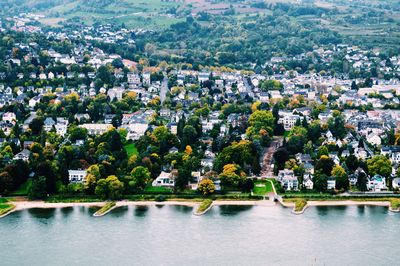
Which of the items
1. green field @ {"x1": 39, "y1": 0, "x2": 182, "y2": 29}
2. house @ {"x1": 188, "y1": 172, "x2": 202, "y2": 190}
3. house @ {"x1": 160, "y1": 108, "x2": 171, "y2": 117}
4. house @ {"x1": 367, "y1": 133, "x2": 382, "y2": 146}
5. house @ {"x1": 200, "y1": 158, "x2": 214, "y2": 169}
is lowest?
house @ {"x1": 188, "y1": 172, "x2": 202, "y2": 190}

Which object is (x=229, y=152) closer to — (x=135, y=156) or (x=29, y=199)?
(x=135, y=156)

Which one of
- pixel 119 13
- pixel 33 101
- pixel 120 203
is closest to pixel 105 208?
pixel 120 203

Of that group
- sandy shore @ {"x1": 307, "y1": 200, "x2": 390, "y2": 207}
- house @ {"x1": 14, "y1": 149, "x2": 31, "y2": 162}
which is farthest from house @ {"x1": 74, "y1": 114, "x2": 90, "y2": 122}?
sandy shore @ {"x1": 307, "y1": 200, "x2": 390, "y2": 207}

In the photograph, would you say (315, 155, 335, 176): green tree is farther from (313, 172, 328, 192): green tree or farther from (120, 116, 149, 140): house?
(120, 116, 149, 140): house

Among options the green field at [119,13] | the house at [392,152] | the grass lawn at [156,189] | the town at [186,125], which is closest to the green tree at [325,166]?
the town at [186,125]

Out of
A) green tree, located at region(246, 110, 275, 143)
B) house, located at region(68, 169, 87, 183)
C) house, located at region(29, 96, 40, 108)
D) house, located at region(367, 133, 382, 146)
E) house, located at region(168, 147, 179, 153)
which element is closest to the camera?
house, located at region(68, 169, 87, 183)

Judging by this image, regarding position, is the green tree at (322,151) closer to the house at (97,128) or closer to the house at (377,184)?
the house at (377,184)

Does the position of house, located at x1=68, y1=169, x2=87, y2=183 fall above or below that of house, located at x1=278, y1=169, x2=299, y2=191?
above
